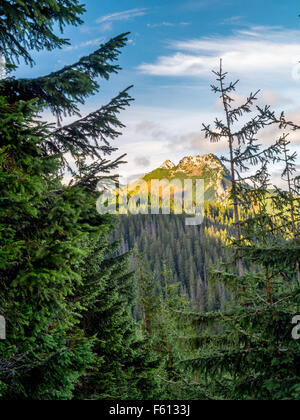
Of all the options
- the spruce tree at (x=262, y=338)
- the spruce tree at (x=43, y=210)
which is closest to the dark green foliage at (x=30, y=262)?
the spruce tree at (x=43, y=210)

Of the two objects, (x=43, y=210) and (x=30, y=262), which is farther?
(x=43, y=210)

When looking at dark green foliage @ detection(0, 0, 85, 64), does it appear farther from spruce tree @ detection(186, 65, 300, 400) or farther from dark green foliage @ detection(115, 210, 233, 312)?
dark green foliage @ detection(115, 210, 233, 312)

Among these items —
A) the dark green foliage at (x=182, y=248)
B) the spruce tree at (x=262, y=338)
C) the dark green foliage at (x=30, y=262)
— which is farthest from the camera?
the dark green foliage at (x=182, y=248)

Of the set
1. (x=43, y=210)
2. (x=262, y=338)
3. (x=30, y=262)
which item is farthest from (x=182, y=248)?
(x=30, y=262)

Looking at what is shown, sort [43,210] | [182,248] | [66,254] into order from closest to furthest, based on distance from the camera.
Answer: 1. [66,254]
2. [43,210]
3. [182,248]

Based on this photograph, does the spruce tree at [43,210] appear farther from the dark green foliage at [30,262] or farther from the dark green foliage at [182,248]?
the dark green foliage at [182,248]

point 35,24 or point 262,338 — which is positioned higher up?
point 35,24

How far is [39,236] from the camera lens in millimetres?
4348

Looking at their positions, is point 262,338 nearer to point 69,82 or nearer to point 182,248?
point 69,82

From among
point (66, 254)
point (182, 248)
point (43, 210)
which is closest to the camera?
point (66, 254)

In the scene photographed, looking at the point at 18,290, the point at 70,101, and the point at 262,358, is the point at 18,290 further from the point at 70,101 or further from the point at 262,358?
the point at 262,358

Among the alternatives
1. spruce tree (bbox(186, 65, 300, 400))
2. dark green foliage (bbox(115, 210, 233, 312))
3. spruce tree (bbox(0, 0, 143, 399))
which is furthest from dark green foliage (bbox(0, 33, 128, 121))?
dark green foliage (bbox(115, 210, 233, 312))

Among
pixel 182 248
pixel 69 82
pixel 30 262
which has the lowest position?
pixel 182 248
